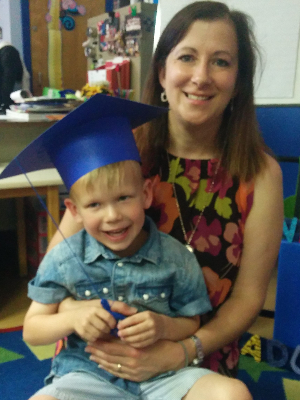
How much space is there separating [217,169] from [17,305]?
4.64ft

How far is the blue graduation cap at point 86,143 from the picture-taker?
0.76 metres

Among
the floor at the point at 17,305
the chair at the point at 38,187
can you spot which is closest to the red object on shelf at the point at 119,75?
the chair at the point at 38,187

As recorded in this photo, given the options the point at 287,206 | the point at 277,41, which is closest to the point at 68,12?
the point at 277,41

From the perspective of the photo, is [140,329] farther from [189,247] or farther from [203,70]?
[203,70]

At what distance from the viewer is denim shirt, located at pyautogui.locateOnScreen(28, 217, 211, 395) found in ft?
2.83

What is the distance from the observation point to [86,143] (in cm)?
78

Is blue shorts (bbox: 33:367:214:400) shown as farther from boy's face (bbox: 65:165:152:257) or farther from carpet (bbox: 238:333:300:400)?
carpet (bbox: 238:333:300:400)

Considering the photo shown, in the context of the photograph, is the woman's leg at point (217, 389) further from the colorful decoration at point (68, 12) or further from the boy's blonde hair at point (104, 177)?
the colorful decoration at point (68, 12)

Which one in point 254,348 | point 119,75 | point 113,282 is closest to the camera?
point 113,282

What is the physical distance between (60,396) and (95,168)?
0.45m

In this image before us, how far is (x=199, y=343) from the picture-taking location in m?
0.89

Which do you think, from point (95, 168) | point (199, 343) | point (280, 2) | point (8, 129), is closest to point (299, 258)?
point (199, 343)

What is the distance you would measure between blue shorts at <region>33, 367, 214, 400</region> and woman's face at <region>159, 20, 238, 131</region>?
595mm

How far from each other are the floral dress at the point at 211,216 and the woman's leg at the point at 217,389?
0.23 meters
